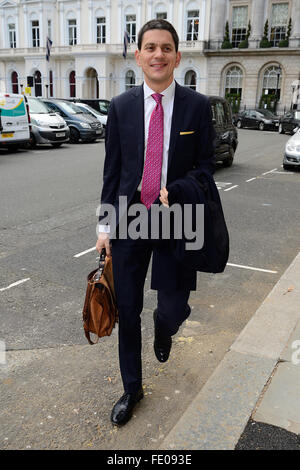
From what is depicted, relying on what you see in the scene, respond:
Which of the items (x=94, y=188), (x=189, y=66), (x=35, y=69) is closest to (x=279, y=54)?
(x=189, y=66)

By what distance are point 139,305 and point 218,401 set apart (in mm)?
742

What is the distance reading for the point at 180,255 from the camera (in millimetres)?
2555

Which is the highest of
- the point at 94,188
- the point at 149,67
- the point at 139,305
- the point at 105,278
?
the point at 149,67

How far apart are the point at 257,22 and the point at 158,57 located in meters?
44.7

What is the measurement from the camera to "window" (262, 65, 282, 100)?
41.9 meters

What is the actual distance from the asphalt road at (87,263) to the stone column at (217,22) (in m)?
37.1

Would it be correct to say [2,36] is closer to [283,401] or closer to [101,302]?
[101,302]

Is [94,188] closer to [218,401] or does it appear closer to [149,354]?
[149,354]

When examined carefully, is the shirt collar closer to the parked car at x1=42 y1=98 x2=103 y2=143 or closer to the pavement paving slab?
the pavement paving slab

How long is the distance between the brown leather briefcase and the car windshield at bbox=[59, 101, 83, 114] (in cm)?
1689

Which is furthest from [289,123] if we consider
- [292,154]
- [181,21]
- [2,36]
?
[2,36]

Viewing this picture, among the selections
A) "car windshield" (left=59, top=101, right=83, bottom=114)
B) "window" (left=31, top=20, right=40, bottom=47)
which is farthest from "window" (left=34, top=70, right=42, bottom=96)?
"car windshield" (left=59, top=101, right=83, bottom=114)

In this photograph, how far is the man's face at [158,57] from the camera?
7.91 feet
